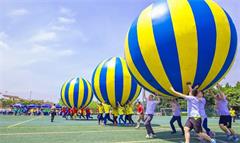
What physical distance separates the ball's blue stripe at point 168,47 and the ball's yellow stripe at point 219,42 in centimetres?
87

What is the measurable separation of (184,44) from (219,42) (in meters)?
0.96

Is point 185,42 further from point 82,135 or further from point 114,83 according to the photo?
point 114,83

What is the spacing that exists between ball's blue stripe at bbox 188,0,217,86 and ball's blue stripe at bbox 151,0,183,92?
0.54 m

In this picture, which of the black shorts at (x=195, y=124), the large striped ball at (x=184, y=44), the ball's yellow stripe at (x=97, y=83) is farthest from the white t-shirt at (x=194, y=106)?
the ball's yellow stripe at (x=97, y=83)

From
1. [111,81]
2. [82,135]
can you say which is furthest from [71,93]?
[82,135]

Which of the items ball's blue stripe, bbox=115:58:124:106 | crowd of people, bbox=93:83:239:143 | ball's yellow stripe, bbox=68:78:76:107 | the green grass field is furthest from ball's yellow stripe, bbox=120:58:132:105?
ball's yellow stripe, bbox=68:78:76:107

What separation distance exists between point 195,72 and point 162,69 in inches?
33.9

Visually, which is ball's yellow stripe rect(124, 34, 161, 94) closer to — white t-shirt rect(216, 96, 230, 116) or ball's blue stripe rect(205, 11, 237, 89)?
ball's blue stripe rect(205, 11, 237, 89)

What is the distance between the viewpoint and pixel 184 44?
8383mm

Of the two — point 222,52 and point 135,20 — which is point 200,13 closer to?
point 222,52

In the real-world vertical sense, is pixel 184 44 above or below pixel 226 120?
above

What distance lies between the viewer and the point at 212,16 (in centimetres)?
866

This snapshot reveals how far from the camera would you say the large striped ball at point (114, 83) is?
1546cm

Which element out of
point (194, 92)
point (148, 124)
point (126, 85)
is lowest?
point (148, 124)
